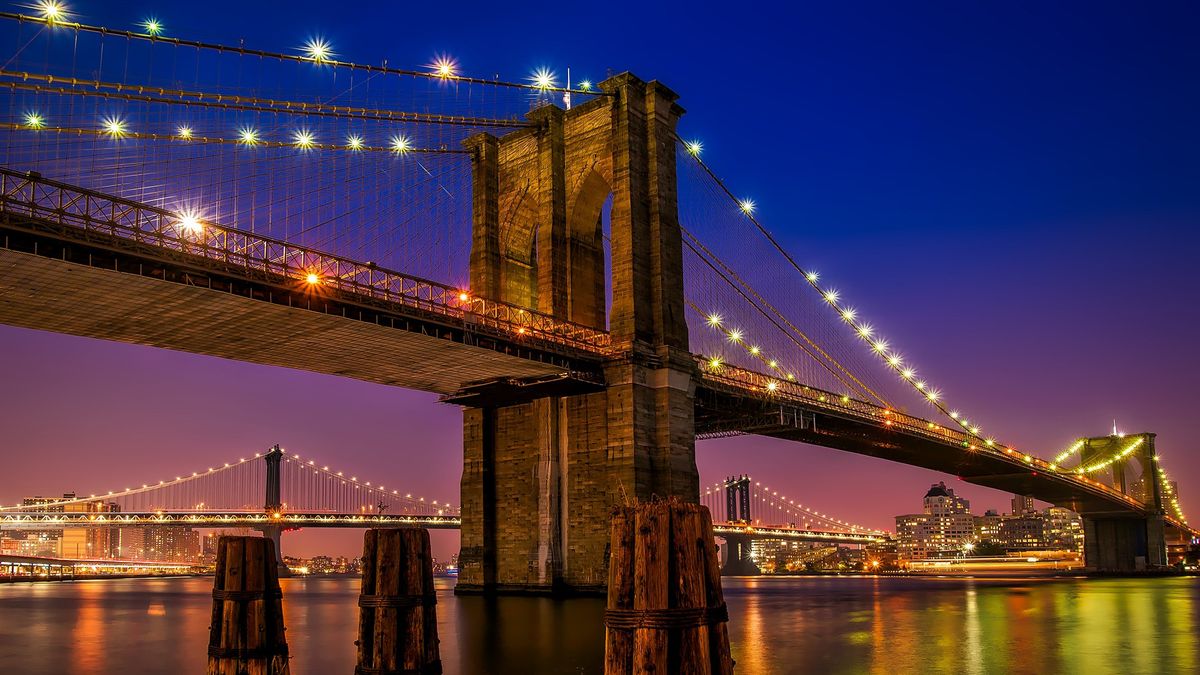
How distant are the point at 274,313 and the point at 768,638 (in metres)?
20.5

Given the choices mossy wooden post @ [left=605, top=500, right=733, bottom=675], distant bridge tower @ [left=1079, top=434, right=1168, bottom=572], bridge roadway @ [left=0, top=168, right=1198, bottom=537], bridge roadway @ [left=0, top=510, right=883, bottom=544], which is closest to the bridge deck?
bridge roadway @ [left=0, top=168, right=1198, bottom=537]

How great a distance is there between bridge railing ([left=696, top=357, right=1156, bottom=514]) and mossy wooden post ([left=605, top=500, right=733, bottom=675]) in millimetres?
45727

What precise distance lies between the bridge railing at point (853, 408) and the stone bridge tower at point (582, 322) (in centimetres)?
652

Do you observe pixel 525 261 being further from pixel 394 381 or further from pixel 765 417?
pixel 765 417

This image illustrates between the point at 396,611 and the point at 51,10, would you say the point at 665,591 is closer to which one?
the point at 396,611

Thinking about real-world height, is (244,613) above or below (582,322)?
below

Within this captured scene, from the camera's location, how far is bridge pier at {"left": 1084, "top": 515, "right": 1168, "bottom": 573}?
365 feet

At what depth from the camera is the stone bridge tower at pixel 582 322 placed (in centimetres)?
4703

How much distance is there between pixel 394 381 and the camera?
163ft

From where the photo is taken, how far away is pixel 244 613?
1327 centimetres

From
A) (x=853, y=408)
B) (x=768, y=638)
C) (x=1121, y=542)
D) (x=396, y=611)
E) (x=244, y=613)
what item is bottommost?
(x=1121, y=542)

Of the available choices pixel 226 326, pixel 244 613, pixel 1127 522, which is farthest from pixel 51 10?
pixel 1127 522

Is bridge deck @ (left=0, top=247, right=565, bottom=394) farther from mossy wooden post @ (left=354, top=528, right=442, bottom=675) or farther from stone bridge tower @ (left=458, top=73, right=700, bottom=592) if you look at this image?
mossy wooden post @ (left=354, top=528, right=442, bottom=675)

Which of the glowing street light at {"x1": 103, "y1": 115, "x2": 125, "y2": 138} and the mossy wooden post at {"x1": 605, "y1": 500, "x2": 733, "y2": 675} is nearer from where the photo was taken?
the mossy wooden post at {"x1": 605, "y1": 500, "x2": 733, "y2": 675}
